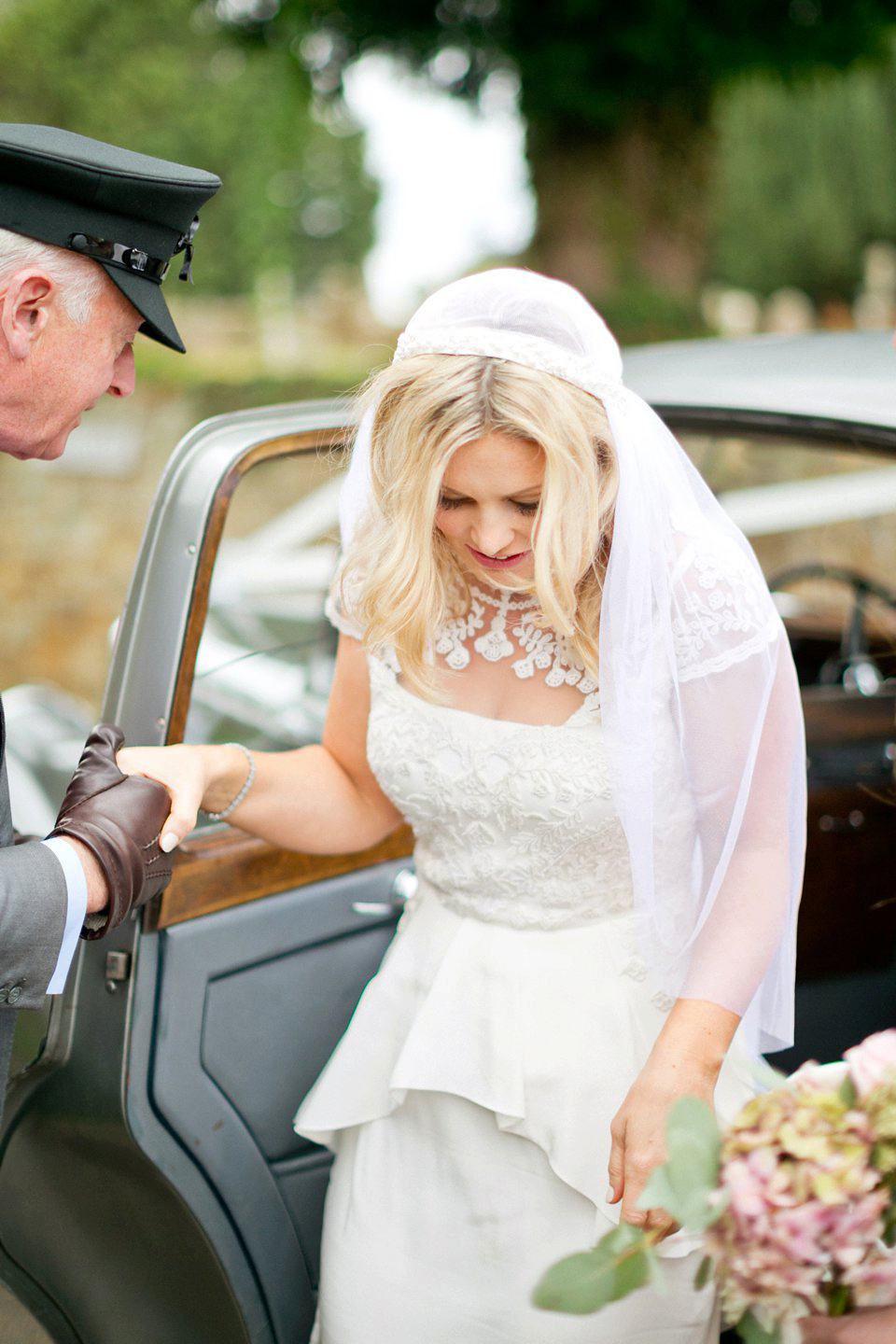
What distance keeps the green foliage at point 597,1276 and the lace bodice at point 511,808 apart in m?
0.70

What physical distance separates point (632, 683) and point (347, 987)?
2.60 feet

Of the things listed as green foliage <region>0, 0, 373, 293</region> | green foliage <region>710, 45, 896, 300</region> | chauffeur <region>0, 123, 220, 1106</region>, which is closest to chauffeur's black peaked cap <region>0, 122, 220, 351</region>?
chauffeur <region>0, 123, 220, 1106</region>

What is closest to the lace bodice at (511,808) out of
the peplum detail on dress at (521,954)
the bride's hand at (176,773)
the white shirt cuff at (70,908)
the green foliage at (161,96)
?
the peplum detail on dress at (521,954)

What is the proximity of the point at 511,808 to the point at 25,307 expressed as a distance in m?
0.86

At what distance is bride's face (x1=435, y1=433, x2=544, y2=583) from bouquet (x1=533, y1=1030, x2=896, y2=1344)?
0.81m

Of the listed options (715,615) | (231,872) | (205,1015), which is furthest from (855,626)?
(205,1015)

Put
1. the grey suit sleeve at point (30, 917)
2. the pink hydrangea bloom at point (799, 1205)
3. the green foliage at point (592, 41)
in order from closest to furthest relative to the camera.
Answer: the pink hydrangea bloom at point (799, 1205), the grey suit sleeve at point (30, 917), the green foliage at point (592, 41)

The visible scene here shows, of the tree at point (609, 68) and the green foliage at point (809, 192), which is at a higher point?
the green foliage at point (809, 192)

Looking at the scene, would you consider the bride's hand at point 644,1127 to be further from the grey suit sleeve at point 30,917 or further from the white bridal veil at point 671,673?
the grey suit sleeve at point 30,917

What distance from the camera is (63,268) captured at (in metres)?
1.52

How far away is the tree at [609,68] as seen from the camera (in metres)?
7.65

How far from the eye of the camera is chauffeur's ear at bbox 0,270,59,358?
147 centimetres

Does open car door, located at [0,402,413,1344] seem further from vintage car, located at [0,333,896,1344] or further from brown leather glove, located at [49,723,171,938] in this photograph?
brown leather glove, located at [49,723,171,938]

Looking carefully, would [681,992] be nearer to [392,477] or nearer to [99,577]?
[392,477]
